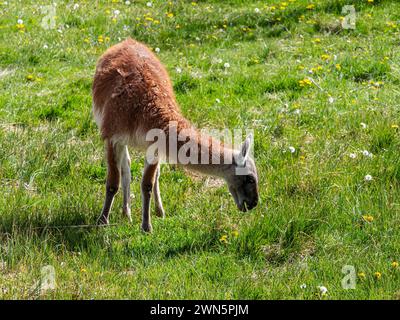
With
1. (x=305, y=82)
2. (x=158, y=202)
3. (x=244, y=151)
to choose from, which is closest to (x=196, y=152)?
(x=244, y=151)

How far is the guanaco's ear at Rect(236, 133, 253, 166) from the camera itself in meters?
6.55

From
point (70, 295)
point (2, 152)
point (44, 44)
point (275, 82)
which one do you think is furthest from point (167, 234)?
point (44, 44)

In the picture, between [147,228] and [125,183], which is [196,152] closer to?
[147,228]

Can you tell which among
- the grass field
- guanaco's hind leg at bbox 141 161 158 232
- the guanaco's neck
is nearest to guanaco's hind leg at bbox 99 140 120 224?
the grass field

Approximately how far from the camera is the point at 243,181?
6.79 m

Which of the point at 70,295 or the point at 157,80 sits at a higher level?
the point at 157,80

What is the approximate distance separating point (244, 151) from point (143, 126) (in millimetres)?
925

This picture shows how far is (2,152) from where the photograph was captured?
317 inches

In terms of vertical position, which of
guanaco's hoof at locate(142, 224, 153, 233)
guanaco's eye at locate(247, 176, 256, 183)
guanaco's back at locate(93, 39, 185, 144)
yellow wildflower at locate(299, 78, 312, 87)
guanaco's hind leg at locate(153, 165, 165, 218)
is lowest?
guanaco's hoof at locate(142, 224, 153, 233)

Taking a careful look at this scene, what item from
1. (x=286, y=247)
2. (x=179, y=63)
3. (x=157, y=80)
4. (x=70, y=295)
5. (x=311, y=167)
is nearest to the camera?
(x=70, y=295)

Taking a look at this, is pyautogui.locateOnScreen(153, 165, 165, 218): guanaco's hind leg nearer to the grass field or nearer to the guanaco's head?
the grass field

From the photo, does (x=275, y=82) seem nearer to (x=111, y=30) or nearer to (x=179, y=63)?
(x=179, y=63)

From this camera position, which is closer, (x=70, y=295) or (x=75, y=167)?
(x=70, y=295)

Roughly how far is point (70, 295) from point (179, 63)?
5620mm
